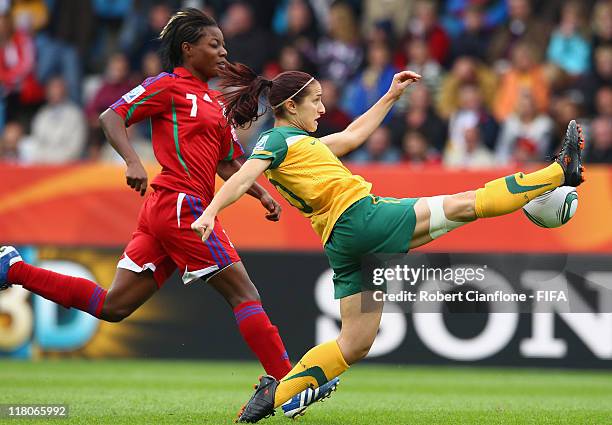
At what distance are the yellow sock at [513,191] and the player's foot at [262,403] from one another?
149 centimetres

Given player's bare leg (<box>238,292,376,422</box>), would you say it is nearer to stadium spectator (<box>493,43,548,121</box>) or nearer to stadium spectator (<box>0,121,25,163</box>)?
stadium spectator (<box>493,43,548,121</box>)

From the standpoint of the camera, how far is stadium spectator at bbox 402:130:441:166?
40.6 feet

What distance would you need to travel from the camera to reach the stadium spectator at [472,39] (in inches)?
543

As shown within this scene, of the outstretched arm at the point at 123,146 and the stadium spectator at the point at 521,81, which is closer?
the outstretched arm at the point at 123,146

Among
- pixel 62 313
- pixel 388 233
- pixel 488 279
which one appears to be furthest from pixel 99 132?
pixel 388 233

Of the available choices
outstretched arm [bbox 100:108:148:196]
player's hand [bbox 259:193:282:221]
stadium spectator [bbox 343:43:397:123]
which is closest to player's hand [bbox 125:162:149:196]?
outstretched arm [bbox 100:108:148:196]

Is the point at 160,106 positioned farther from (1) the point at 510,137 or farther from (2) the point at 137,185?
(1) the point at 510,137

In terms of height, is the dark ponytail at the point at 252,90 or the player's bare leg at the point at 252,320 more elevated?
the dark ponytail at the point at 252,90

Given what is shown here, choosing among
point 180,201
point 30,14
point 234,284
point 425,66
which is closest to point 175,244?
point 180,201

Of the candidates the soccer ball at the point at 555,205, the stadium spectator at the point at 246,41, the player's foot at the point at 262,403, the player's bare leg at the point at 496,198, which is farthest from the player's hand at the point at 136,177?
the stadium spectator at the point at 246,41

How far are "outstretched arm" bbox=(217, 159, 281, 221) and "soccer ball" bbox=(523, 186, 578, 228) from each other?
1.56m

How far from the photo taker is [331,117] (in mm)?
13047

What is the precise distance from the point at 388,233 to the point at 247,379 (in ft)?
12.5

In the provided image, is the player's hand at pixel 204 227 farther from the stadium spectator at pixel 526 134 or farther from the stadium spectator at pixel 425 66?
the stadium spectator at pixel 425 66
